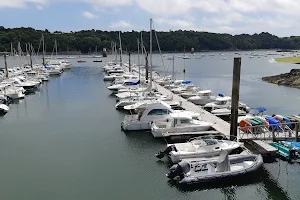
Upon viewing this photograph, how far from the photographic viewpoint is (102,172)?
21906 mm

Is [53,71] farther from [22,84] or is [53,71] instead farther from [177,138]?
[177,138]

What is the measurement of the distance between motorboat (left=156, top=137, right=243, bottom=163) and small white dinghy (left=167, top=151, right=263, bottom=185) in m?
1.65

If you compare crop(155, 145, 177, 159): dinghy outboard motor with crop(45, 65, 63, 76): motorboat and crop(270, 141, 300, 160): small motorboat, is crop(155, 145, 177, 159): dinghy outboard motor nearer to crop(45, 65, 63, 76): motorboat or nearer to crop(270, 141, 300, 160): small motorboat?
crop(270, 141, 300, 160): small motorboat

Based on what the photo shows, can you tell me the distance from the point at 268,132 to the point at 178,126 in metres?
7.15

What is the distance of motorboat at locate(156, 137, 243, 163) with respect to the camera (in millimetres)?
21656

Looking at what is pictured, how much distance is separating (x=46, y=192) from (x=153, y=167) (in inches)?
280

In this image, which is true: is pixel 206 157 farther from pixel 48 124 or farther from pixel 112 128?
pixel 48 124

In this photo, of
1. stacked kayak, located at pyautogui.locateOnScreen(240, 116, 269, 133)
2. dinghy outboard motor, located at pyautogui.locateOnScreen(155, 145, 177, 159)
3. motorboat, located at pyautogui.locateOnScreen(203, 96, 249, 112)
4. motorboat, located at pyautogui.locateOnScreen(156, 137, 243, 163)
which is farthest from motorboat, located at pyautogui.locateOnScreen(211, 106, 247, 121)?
dinghy outboard motor, located at pyautogui.locateOnScreen(155, 145, 177, 159)

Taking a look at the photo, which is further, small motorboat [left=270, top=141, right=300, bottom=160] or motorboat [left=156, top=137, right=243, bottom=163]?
motorboat [left=156, top=137, right=243, bottom=163]

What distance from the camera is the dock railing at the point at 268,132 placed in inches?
934

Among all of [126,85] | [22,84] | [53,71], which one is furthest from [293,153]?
[53,71]

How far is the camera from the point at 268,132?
24.6m

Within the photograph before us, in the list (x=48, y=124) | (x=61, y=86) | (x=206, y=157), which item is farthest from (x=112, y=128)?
(x=61, y=86)

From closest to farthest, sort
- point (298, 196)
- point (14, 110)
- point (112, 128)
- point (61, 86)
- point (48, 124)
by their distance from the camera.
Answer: point (298, 196) < point (112, 128) < point (48, 124) < point (14, 110) < point (61, 86)
